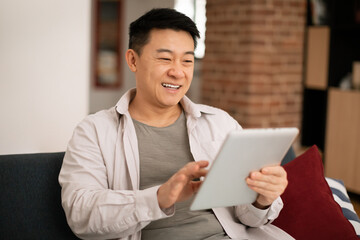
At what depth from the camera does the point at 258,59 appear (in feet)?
13.7

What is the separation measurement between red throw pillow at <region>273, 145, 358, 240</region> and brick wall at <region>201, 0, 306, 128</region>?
2324mm

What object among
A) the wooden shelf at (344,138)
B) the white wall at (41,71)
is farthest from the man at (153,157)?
the wooden shelf at (344,138)

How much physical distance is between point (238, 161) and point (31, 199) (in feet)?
2.33

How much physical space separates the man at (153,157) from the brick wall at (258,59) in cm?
242

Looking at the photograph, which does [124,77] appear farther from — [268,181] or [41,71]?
[268,181]

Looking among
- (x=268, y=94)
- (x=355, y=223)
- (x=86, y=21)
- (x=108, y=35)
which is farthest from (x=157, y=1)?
(x=355, y=223)

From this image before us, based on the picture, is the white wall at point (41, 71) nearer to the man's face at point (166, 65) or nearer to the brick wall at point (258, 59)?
the man's face at point (166, 65)

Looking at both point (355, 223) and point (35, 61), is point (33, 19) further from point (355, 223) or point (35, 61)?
point (355, 223)

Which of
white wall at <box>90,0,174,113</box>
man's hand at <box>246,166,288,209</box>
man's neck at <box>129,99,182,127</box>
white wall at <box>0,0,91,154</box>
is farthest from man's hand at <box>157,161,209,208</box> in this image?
white wall at <box>90,0,174,113</box>

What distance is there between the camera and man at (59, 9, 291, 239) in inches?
54.8

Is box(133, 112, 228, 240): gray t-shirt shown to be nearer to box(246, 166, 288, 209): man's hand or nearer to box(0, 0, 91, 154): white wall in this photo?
box(246, 166, 288, 209): man's hand

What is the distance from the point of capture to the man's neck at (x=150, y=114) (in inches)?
68.6

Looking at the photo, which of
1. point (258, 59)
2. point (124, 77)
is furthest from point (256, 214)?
point (124, 77)

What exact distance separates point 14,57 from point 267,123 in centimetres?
276
